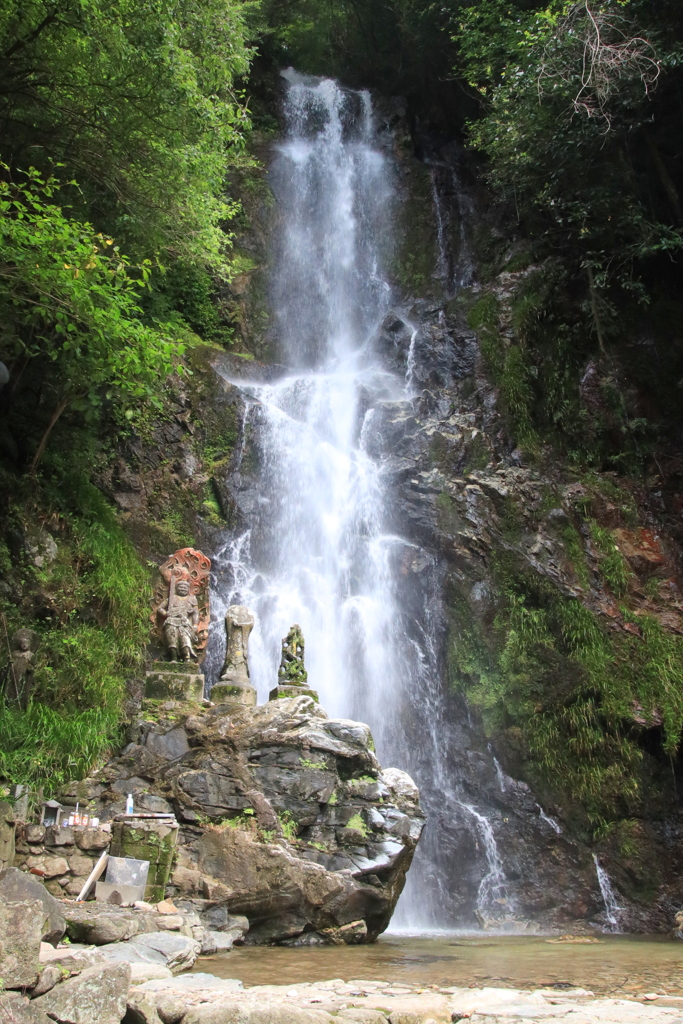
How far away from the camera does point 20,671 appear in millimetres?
9555

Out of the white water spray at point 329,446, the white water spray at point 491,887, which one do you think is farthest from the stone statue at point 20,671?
the white water spray at point 491,887

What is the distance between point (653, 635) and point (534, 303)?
7.70m

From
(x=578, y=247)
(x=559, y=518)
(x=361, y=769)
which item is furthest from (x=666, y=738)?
(x=578, y=247)

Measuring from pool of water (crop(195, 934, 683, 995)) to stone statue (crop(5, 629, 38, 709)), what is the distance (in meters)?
4.35

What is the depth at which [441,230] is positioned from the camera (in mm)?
21234

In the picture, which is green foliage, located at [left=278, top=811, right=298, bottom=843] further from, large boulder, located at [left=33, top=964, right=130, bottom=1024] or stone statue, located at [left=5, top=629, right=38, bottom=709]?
large boulder, located at [left=33, top=964, right=130, bottom=1024]

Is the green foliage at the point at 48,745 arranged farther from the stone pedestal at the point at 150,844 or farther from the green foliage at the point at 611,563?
the green foliage at the point at 611,563

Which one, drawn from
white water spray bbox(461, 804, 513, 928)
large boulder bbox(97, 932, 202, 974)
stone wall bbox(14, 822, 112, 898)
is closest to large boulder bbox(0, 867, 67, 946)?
large boulder bbox(97, 932, 202, 974)

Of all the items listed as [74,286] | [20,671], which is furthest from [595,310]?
[20,671]

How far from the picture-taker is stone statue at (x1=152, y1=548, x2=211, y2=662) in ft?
33.8

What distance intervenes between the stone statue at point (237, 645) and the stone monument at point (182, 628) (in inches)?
15.2

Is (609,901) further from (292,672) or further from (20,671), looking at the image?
(20,671)

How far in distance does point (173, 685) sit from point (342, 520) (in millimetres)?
6117

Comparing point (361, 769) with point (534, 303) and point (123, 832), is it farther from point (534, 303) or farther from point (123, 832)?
point (534, 303)
